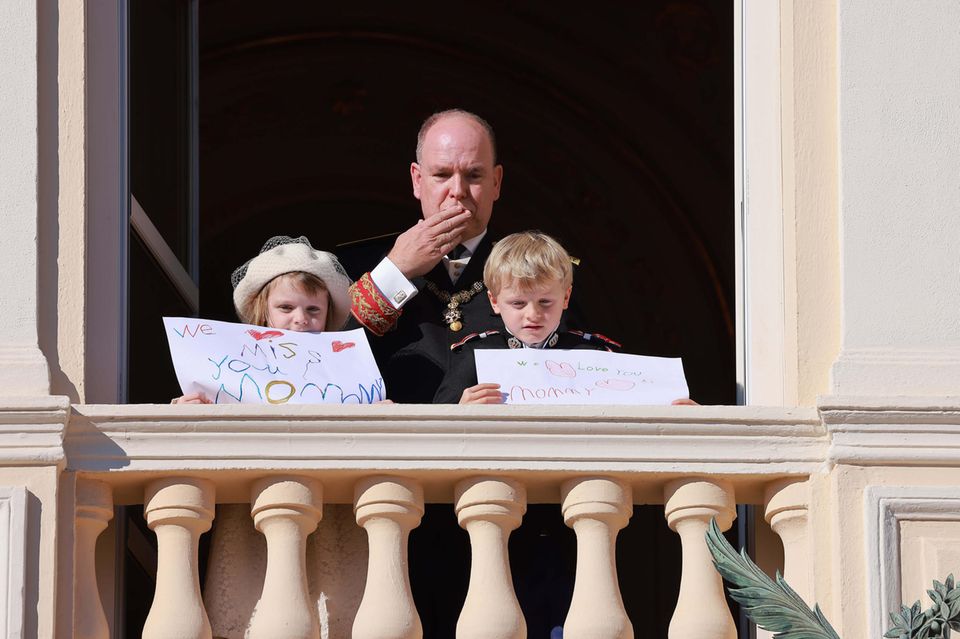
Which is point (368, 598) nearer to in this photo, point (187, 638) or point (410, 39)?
point (187, 638)

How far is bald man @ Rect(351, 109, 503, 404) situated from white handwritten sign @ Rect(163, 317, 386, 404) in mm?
281

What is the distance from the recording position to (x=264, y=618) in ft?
16.9

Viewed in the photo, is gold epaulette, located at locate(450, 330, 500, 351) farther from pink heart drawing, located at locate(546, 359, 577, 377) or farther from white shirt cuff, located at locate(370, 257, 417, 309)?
Result: pink heart drawing, located at locate(546, 359, 577, 377)

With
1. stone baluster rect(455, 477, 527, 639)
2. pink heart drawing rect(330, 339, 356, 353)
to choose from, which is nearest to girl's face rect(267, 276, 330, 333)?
pink heart drawing rect(330, 339, 356, 353)

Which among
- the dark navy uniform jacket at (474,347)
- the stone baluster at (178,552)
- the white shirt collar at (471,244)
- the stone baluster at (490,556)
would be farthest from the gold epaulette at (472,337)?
the stone baluster at (178,552)

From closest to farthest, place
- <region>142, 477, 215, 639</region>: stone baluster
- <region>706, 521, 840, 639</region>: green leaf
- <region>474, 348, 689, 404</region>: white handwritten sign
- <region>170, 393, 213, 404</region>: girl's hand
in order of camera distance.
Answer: <region>706, 521, 840, 639</region>: green leaf
<region>142, 477, 215, 639</region>: stone baluster
<region>170, 393, 213, 404</region>: girl's hand
<region>474, 348, 689, 404</region>: white handwritten sign

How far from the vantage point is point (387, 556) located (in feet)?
17.1

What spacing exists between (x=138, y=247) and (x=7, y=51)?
0.67 m

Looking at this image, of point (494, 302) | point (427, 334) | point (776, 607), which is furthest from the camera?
point (427, 334)

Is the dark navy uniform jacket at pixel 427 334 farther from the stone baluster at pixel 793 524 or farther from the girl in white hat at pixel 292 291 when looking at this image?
the stone baluster at pixel 793 524

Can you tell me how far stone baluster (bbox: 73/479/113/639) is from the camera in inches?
203

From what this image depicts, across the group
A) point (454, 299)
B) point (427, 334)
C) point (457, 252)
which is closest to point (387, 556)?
point (427, 334)

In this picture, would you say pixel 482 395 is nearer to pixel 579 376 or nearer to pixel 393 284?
pixel 579 376

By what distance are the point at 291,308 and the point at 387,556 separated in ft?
2.62
